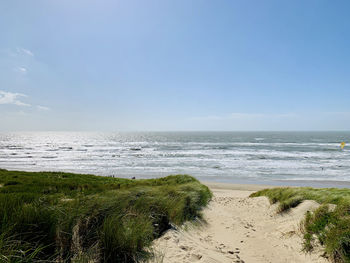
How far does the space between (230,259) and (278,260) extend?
1330mm

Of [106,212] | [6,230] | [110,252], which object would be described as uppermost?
[6,230]

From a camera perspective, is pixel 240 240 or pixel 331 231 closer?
pixel 331 231

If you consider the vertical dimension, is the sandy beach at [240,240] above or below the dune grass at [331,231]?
below

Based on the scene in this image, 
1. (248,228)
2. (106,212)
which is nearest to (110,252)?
(106,212)

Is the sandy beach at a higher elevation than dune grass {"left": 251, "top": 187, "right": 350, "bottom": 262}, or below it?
below

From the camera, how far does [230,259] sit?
14.4 ft

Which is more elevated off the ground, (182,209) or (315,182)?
(182,209)

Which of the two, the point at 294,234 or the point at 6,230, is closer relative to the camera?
the point at 6,230

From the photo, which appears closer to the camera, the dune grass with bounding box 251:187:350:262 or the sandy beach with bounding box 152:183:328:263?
the dune grass with bounding box 251:187:350:262

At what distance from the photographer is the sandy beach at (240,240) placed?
4.28 metres

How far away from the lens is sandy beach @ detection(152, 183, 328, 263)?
14.0 ft

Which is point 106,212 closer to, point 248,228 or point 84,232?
point 84,232

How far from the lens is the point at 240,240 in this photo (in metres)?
5.74

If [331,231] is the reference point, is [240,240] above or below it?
below
